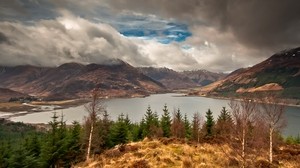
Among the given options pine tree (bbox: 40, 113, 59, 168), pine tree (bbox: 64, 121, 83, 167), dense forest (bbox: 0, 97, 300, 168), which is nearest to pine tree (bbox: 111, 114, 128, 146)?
dense forest (bbox: 0, 97, 300, 168)

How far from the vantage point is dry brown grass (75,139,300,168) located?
24062 millimetres

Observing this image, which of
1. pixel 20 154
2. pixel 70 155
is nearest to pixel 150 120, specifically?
pixel 70 155

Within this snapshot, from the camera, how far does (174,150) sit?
2864 centimetres

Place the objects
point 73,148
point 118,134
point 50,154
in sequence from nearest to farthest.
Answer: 1. point 50,154
2. point 73,148
3. point 118,134

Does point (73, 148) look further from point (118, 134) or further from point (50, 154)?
point (118, 134)

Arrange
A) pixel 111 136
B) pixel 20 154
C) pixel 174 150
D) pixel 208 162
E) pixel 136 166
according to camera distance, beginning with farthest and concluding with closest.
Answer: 1. pixel 111 136
2. pixel 20 154
3. pixel 174 150
4. pixel 208 162
5. pixel 136 166

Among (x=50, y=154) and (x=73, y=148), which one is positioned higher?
(x=50, y=154)

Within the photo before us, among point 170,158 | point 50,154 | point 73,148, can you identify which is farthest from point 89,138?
point 170,158

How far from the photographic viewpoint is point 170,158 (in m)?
25.1

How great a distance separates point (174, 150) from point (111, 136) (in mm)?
59651

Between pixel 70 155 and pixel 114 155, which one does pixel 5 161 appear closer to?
pixel 70 155

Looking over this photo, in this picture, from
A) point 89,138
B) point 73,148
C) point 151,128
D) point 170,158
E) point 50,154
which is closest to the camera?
A: point 170,158

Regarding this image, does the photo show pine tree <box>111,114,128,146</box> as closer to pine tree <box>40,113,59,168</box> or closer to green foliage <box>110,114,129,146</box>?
green foliage <box>110,114,129,146</box>

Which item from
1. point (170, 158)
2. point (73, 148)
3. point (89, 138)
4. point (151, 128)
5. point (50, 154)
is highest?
point (170, 158)
